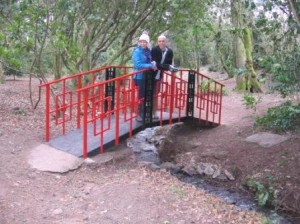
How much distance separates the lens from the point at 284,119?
975cm

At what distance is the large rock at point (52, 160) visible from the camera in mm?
6738

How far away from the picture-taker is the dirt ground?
5477 mm

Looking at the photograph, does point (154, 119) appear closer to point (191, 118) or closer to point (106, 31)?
point (191, 118)

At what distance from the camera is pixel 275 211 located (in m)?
6.58

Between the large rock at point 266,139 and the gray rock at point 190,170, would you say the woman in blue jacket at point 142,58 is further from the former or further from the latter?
the large rock at point 266,139

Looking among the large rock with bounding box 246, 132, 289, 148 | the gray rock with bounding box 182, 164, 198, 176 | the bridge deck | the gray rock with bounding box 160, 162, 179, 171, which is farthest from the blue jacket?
the large rock with bounding box 246, 132, 289, 148

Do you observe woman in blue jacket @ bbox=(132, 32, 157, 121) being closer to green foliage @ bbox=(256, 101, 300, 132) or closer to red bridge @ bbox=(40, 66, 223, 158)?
red bridge @ bbox=(40, 66, 223, 158)

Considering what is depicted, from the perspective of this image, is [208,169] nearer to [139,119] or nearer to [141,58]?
[139,119]

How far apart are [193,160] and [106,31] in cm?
465

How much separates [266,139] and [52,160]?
466 cm

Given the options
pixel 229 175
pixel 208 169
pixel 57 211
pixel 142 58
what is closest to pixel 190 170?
pixel 208 169

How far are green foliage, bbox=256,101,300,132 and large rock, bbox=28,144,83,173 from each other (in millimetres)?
4785

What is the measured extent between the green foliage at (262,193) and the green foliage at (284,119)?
245 centimetres

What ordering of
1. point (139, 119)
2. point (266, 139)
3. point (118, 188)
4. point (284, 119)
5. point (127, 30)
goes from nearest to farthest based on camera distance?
1. point (118, 188)
2. point (139, 119)
3. point (266, 139)
4. point (284, 119)
5. point (127, 30)
